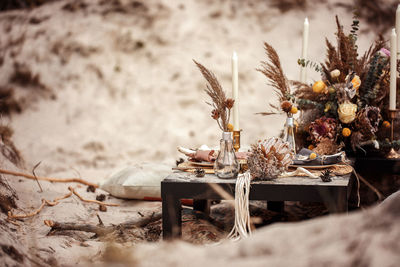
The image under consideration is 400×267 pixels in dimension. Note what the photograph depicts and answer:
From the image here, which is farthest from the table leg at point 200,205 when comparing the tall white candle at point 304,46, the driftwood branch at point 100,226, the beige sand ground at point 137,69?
the beige sand ground at point 137,69

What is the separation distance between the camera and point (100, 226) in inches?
99.3

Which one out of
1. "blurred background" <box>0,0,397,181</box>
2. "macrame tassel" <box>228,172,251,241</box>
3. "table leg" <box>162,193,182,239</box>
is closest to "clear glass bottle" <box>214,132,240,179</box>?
"macrame tassel" <box>228,172,251,241</box>

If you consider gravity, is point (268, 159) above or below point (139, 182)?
above

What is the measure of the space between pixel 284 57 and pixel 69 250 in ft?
11.6

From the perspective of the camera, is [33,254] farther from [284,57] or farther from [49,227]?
[284,57]

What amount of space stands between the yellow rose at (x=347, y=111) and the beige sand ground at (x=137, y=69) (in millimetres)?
2274

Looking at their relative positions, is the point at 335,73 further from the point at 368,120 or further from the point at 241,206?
the point at 241,206

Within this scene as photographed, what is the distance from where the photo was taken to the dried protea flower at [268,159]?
187cm

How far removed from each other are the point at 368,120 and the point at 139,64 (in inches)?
134

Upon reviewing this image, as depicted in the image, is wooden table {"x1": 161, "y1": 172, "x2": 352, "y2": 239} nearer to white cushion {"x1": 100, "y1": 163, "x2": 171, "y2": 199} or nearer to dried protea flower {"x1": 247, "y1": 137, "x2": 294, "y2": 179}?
dried protea flower {"x1": 247, "y1": 137, "x2": 294, "y2": 179}

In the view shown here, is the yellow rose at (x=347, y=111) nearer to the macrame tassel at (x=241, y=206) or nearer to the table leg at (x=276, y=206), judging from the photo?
the table leg at (x=276, y=206)

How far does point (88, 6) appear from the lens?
5.75 metres

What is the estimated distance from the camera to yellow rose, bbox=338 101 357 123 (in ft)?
7.91

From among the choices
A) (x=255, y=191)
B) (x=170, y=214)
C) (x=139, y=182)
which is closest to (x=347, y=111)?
(x=255, y=191)
